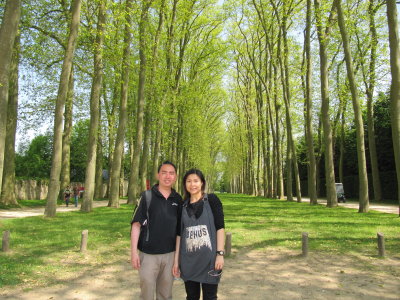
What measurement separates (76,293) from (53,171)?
9092mm

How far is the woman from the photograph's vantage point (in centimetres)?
355

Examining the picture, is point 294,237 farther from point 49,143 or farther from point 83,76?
point 49,143

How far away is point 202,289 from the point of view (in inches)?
140

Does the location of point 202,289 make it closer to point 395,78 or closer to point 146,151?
point 395,78

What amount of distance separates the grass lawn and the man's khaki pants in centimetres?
390

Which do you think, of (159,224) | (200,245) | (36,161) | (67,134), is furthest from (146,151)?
(36,161)

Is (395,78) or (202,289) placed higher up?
(395,78)

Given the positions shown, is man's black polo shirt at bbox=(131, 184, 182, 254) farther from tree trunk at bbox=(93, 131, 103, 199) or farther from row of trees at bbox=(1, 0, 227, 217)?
tree trunk at bbox=(93, 131, 103, 199)

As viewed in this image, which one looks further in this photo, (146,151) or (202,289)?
(146,151)

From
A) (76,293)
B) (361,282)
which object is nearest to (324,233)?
(361,282)

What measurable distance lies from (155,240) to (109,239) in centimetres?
745

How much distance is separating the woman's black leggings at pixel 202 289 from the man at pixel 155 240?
0.30 meters

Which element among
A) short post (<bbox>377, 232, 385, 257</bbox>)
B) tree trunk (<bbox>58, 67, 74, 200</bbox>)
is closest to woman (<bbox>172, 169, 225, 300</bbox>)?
short post (<bbox>377, 232, 385, 257</bbox>)

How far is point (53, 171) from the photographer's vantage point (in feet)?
46.4
